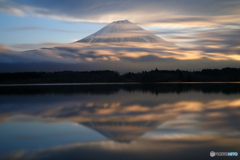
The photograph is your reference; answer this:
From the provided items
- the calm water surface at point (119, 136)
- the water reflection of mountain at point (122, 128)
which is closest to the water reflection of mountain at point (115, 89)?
the calm water surface at point (119, 136)

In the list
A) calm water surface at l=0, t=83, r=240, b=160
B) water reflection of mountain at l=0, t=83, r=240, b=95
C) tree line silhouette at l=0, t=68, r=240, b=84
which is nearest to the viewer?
calm water surface at l=0, t=83, r=240, b=160

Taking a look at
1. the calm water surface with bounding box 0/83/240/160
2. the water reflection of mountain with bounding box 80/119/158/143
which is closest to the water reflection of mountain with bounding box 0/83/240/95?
the calm water surface with bounding box 0/83/240/160

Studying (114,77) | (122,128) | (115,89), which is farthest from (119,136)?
(114,77)

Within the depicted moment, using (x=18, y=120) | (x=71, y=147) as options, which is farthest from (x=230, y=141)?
(x=18, y=120)

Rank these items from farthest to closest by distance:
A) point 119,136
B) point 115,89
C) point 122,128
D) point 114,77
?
point 114,77, point 115,89, point 122,128, point 119,136

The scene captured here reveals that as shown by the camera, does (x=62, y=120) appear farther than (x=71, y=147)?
Yes

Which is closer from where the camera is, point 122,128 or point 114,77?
point 122,128

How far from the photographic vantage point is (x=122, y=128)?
23.4 feet

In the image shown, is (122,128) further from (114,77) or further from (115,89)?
(114,77)

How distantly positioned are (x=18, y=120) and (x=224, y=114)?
6946 mm

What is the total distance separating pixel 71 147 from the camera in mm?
5340

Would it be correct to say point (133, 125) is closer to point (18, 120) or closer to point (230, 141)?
point (230, 141)

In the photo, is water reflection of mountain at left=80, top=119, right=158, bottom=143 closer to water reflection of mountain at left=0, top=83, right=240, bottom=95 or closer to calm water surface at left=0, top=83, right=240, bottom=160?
calm water surface at left=0, top=83, right=240, bottom=160

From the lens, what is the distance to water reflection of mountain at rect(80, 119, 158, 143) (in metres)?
6.11
